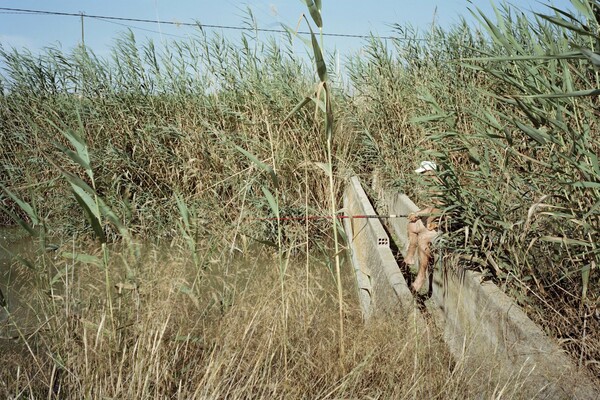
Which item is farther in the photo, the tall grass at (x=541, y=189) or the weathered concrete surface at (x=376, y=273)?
the weathered concrete surface at (x=376, y=273)

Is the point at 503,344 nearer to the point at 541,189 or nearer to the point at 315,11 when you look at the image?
the point at 541,189

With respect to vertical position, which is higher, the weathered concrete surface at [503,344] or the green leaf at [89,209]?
the green leaf at [89,209]

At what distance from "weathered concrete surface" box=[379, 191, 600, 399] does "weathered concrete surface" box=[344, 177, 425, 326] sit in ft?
0.90

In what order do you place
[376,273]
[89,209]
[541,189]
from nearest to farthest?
[89,209] < [541,189] < [376,273]

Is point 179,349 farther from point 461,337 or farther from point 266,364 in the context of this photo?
point 461,337

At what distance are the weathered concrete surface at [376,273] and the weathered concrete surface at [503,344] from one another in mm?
275

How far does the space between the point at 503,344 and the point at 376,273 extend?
2020mm

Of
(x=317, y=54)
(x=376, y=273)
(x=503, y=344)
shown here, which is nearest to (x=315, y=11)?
(x=317, y=54)

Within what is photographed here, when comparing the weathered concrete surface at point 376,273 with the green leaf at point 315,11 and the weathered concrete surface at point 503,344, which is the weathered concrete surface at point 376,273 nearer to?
the weathered concrete surface at point 503,344

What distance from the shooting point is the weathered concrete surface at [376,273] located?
3.68 m

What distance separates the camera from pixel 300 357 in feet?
8.74

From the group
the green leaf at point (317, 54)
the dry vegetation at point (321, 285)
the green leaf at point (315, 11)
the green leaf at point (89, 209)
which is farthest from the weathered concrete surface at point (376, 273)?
the green leaf at point (89, 209)

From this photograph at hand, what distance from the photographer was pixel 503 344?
2951 mm

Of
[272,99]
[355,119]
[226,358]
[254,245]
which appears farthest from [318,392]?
[355,119]
